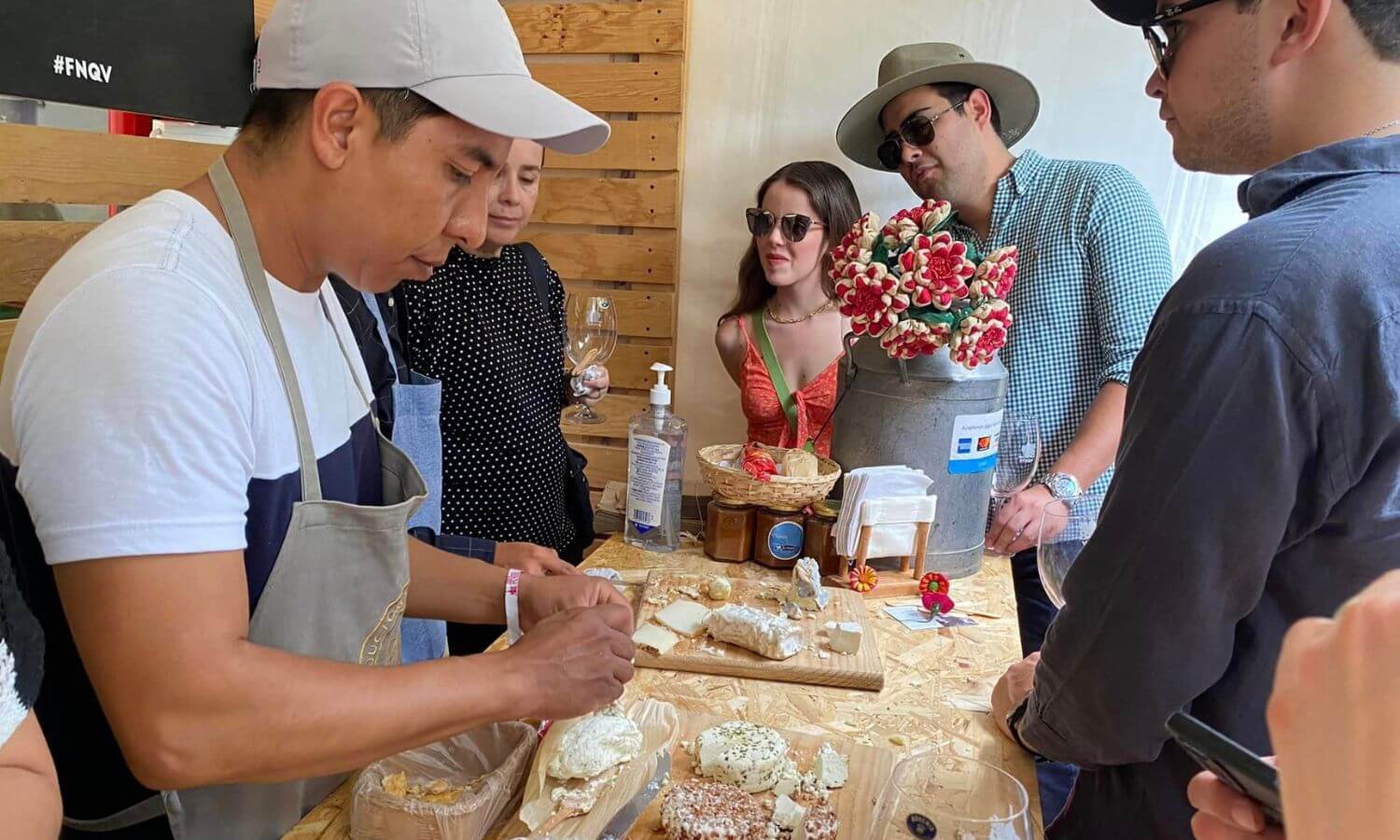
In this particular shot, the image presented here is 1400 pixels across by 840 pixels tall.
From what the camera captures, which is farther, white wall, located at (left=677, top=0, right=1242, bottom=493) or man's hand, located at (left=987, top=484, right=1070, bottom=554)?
white wall, located at (left=677, top=0, right=1242, bottom=493)

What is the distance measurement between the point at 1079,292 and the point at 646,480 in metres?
1.47

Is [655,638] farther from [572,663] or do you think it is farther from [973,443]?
[973,443]

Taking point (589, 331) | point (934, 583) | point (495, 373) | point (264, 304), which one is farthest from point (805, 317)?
point (264, 304)

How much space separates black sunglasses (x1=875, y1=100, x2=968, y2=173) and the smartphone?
244 centimetres

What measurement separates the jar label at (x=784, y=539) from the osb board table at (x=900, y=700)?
26 cm

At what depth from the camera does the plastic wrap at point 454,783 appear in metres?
0.95

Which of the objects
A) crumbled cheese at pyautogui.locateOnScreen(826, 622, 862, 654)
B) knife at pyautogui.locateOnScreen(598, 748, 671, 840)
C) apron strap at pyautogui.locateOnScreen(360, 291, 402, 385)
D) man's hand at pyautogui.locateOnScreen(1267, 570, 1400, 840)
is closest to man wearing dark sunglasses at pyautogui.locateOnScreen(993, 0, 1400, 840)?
crumbled cheese at pyautogui.locateOnScreen(826, 622, 862, 654)

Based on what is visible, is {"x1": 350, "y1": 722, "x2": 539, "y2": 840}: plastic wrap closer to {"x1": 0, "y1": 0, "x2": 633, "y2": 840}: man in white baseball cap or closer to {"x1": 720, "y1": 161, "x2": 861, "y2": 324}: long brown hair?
{"x1": 0, "y1": 0, "x2": 633, "y2": 840}: man in white baseball cap

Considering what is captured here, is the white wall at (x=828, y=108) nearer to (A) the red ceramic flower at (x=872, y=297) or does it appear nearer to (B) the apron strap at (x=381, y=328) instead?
(A) the red ceramic flower at (x=872, y=297)

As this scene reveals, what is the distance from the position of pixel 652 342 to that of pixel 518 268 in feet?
3.78

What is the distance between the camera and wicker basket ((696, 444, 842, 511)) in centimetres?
185

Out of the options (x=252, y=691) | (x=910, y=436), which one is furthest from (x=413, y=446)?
(x=910, y=436)

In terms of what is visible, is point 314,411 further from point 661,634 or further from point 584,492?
point 584,492

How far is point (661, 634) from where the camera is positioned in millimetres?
1520
